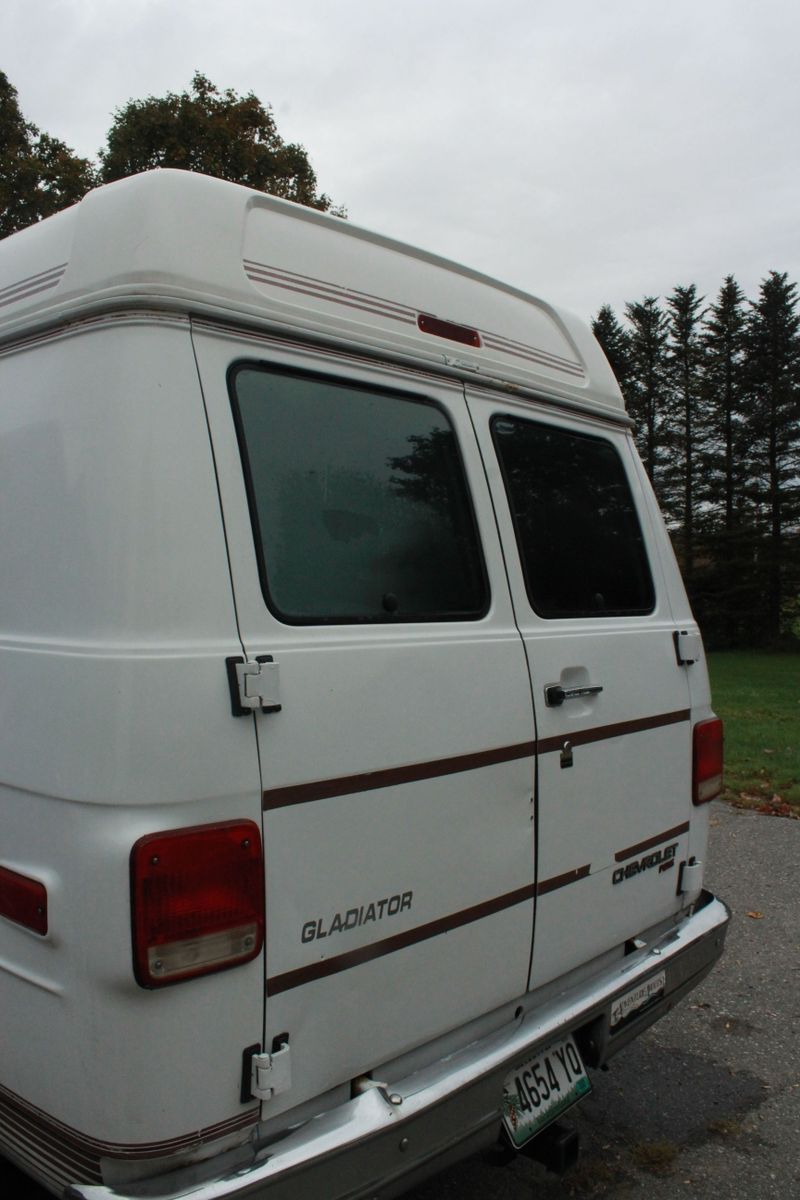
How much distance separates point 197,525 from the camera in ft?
6.37

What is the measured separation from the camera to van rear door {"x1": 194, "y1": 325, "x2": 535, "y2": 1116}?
202cm

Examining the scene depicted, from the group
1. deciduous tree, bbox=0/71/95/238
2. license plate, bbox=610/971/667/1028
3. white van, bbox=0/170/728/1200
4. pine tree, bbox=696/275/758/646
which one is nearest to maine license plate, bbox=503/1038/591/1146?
white van, bbox=0/170/728/1200

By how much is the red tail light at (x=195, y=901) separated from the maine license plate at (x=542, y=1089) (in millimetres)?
986

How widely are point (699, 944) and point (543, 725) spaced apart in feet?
3.77

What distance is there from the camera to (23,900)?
6.27 feet

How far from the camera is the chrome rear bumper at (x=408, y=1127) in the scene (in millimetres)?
1841

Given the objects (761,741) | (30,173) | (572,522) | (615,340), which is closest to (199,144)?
(30,173)

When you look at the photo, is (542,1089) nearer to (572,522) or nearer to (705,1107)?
(705,1107)

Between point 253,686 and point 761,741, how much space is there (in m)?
9.50

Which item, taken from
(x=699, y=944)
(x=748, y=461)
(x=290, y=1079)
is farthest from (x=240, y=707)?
(x=748, y=461)

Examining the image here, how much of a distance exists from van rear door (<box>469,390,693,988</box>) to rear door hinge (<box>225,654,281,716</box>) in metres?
0.91

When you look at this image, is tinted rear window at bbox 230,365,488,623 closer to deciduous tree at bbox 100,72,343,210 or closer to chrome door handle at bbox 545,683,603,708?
chrome door handle at bbox 545,683,603,708

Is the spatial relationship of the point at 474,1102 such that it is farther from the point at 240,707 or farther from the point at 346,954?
the point at 240,707

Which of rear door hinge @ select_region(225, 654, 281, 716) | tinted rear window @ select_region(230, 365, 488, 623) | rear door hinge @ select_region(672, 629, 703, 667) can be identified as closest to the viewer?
rear door hinge @ select_region(225, 654, 281, 716)
